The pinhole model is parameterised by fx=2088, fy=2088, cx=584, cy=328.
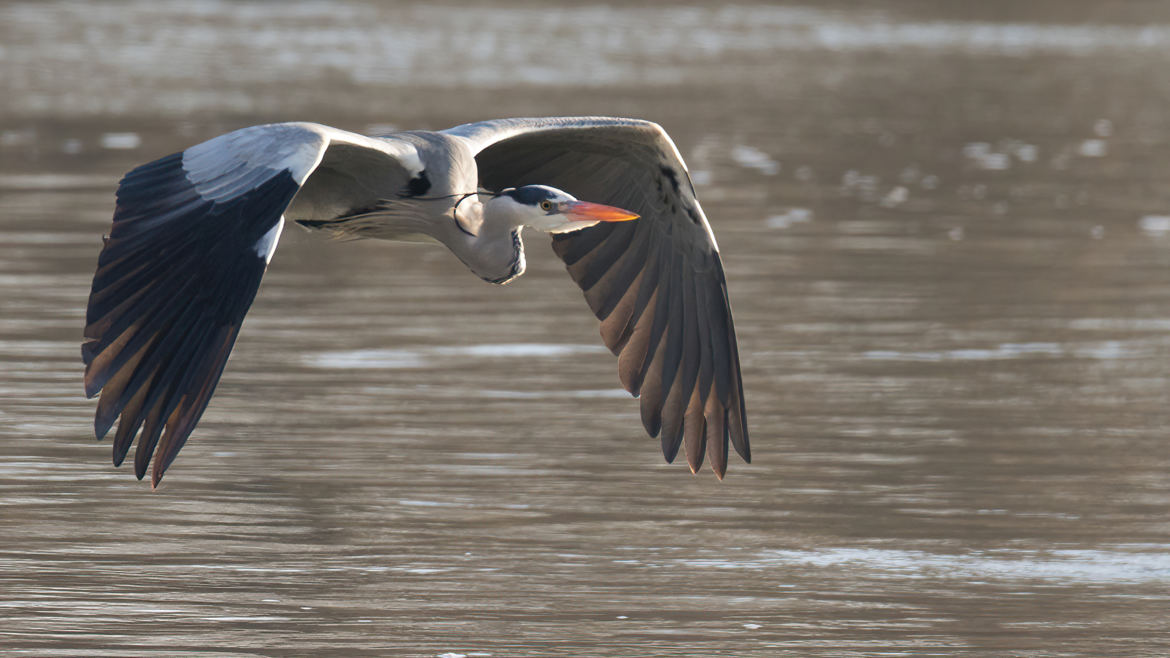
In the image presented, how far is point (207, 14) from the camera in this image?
4038cm

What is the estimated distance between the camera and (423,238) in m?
7.86

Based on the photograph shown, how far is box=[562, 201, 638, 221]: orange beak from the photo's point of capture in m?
7.18

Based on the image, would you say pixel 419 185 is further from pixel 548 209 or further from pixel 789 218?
pixel 789 218

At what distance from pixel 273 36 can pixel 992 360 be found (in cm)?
2648

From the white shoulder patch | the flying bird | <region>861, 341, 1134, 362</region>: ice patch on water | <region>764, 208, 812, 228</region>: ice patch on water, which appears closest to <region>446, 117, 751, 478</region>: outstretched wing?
the flying bird

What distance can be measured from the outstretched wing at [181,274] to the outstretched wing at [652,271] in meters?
1.39

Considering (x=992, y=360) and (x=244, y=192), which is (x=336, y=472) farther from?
(x=992, y=360)

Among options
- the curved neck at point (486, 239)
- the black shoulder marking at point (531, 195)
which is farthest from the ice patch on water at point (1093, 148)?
the black shoulder marking at point (531, 195)

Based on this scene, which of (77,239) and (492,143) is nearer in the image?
(492,143)

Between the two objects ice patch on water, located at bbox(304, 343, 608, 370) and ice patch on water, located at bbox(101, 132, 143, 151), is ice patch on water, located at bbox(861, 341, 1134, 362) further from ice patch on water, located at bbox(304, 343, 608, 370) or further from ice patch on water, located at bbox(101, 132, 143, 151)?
ice patch on water, located at bbox(101, 132, 143, 151)

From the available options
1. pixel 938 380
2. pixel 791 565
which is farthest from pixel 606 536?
pixel 938 380

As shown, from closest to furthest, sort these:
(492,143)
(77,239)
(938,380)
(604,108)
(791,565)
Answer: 1. (791,565)
2. (492,143)
3. (938,380)
4. (77,239)
5. (604,108)

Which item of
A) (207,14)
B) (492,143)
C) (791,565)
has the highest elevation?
(492,143)

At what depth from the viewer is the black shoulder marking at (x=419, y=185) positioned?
24.8 feet
